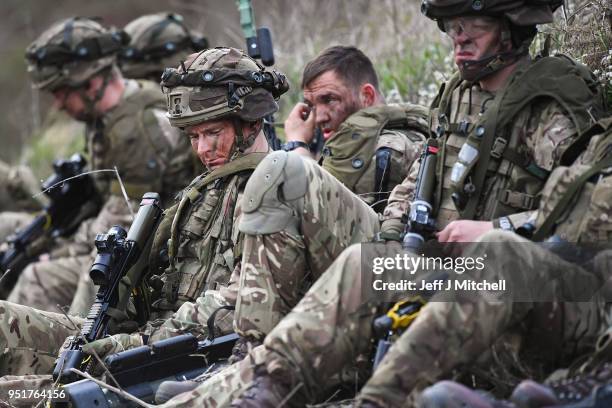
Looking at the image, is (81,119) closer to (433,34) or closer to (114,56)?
(114,56)

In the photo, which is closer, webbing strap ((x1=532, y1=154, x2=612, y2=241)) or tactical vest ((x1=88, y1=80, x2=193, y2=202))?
webbing strap ((x1=532, y1=154, x2=612, y2=241))

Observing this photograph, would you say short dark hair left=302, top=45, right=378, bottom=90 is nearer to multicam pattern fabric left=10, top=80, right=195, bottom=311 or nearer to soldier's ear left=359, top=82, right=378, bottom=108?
soldier's ear left=359, top=82, right=378, bottom=108

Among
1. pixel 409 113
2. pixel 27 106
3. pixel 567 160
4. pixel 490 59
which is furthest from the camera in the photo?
pixel 27 106

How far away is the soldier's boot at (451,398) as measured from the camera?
3.73 meters

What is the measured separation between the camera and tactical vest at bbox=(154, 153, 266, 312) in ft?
19.2

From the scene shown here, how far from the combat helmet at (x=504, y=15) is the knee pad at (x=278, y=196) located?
3.41 feet

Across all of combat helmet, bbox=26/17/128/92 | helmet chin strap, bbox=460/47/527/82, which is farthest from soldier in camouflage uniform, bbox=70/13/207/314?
helmet chin strap, bbox=460/47/527/82

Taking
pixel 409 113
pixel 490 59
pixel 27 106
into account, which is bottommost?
pixel 27 106

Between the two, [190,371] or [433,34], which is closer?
[190,371]

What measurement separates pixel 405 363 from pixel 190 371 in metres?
1.64

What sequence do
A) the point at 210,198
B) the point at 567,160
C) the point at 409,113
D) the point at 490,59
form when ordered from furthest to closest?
the point at 409,113 < the point at 210,198 < the point at 490,59 < the point at 567,160

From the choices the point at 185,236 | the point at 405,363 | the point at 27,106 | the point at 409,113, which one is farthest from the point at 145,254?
the point at 27,106

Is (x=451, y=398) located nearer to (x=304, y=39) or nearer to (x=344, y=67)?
(x=344, y=67)

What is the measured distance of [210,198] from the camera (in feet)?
19.6
